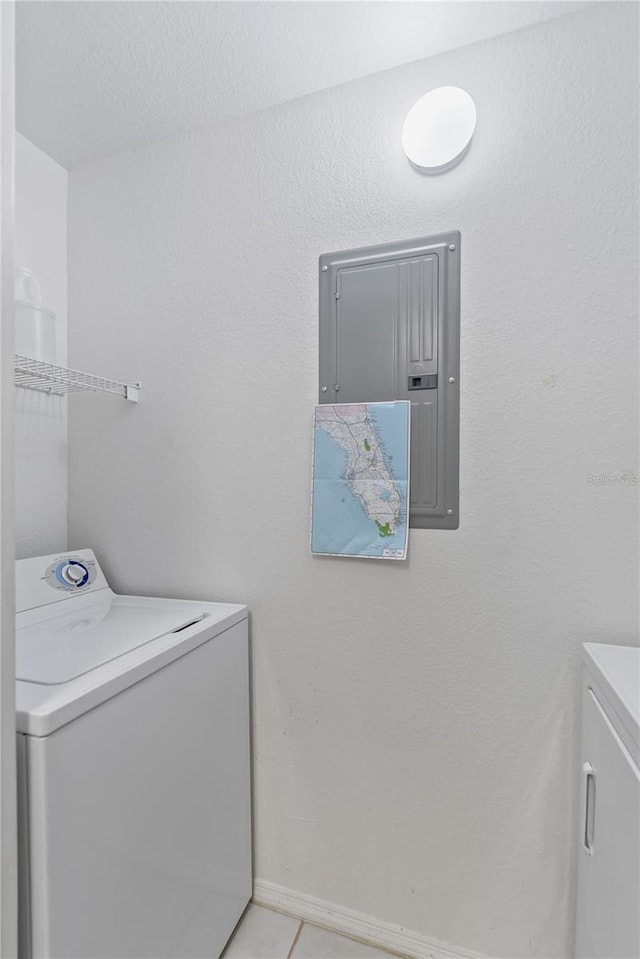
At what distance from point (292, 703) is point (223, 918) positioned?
1.87 feet

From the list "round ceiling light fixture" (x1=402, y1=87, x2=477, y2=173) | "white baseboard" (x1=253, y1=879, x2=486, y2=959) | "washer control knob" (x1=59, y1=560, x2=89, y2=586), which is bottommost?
"white baseboard" (x1=253, y1=879, x2=486, y2=959)

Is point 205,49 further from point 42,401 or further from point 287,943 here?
point 287,943

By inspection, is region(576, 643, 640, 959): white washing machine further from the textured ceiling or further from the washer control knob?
the textured ceiling

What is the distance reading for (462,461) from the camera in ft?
4.17

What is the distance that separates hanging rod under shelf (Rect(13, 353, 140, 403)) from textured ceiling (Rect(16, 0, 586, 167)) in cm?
83

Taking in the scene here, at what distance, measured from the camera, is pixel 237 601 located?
1.50 meters

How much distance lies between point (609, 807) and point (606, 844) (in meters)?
0.08

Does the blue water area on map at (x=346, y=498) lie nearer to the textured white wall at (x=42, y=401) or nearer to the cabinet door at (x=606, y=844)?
the cabinet door at (x=606, y=844)

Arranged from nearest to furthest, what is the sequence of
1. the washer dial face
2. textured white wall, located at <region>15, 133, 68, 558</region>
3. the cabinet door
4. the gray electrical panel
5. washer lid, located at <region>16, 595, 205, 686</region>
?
the cabinet door, washer lid, located at <region>16, 595, 205, 686</region>, the gray electrical panel, the washer dial face, textured white wall, located at <region>15, 133, 68, 558</region>

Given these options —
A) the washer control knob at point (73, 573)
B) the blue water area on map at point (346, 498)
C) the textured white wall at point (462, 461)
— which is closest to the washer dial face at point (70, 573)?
the washer control knob at point (73, 573)

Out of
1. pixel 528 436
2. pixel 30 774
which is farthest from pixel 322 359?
pixel 30 774

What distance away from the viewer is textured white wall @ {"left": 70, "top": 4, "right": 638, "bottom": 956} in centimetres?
116

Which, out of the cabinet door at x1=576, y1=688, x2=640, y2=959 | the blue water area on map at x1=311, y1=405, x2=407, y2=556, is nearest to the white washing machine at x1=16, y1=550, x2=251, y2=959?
the blue water area on map at x1=311, y1=405, x2=407, y2=556

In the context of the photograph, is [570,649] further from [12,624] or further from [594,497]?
[12,624]
